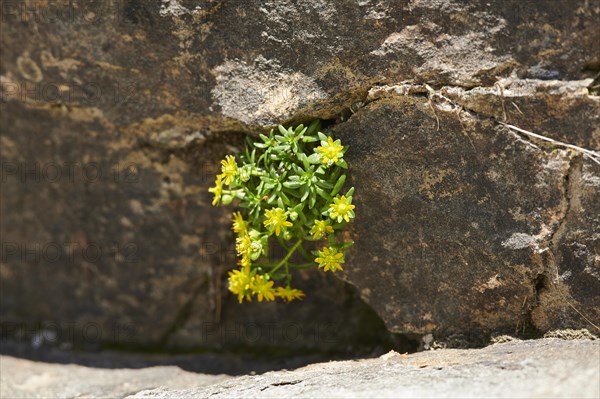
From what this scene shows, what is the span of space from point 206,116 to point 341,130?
74cm

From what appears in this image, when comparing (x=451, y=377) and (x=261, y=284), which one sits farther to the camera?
(x=261, y=284)

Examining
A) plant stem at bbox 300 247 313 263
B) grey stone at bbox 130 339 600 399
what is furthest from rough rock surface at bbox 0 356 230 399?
plant stem at bbox 300 247 313 263

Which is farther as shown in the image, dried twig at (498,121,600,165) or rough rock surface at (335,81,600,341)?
rough rock surface at (335,81,600,341)

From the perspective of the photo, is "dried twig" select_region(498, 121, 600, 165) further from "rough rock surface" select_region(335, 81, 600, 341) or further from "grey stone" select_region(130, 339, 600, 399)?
"grey stone" select_region(130, 339, 600, 399)

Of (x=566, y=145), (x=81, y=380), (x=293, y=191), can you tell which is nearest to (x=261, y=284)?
(x=293, y=191)

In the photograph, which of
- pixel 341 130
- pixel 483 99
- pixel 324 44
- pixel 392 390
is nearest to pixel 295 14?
pixel 324 44

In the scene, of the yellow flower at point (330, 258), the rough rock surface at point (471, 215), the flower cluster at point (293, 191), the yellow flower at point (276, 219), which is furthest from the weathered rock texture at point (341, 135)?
the yellow flower at point (276, 219)

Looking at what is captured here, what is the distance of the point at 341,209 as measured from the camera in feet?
10.6

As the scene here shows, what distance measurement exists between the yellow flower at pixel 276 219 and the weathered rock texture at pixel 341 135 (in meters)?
0.42

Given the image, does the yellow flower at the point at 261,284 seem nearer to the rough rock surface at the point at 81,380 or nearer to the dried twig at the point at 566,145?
the rough rock surface at the point at 81,380

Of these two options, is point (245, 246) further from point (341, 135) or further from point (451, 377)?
point (451, 377)

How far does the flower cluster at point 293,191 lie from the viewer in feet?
10.8

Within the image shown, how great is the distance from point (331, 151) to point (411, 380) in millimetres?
1056

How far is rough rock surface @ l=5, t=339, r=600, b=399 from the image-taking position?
107 inches
